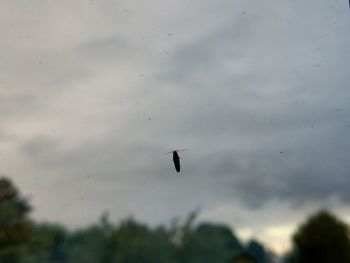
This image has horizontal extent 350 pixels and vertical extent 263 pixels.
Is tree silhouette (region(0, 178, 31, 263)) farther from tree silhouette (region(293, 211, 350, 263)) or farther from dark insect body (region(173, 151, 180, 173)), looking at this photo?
dark insect body (region(173, 151, 180, 173))

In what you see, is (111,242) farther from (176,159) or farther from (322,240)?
(176,159)

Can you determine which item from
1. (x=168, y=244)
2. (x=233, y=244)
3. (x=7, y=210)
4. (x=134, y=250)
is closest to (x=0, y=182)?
(x=7, y=210)

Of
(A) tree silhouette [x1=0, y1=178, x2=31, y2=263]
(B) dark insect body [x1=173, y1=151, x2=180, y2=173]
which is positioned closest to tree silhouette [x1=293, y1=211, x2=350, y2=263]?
(B) dark insect body [x1=173, y1=151, x2=180, y2=173]

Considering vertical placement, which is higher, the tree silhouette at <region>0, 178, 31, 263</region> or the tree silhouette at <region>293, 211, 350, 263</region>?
the tree silhouette at <region>0, 178, 31, 263</region>

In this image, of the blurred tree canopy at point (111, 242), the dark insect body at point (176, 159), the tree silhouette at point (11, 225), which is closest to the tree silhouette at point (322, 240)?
the blurred tree canopy at point (111, 242)

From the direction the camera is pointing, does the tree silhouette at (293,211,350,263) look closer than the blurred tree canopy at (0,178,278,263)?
Yes

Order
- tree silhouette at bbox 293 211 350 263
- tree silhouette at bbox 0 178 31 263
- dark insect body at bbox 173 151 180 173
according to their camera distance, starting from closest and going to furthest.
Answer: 1. dark insect body at bbox 173 151 180 173
2. tree silhouette at bbox 293 211 350 263
3. tree silhouette at bbox 0 178 31 263

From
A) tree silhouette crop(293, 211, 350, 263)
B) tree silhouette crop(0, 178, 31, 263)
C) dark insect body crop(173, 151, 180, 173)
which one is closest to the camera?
dark insect body crop(173, 151, 180, 173)

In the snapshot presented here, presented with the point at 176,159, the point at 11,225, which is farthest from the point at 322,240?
the point at 11,225
